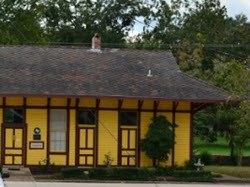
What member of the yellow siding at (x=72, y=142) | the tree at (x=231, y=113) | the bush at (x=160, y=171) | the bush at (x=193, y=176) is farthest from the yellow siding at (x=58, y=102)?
the tree at (x=231, y=113)

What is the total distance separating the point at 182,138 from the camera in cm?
3966

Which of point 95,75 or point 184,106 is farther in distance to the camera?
point 95,75

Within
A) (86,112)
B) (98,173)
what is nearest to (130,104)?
(86,112)

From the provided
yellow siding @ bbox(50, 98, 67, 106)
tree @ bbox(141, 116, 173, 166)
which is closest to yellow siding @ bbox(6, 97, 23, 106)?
yellow siding @ bbox(50, 98, 67, 106)

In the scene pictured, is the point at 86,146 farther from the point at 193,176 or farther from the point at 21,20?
the point at 21,20

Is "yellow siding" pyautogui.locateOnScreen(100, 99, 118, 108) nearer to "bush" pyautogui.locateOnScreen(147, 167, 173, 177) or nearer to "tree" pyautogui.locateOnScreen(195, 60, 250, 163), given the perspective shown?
"bush" pyautogui.locateOnScreen(147, 167, 173, 177)

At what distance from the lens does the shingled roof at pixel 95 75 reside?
38188 millimetres

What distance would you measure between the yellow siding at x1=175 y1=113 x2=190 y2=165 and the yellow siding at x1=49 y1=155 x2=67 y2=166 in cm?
544

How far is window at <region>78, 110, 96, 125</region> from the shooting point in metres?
38.7

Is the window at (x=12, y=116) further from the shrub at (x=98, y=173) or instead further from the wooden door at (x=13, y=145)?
the shrub at (x=98, y=173)

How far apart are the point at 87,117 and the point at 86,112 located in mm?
256

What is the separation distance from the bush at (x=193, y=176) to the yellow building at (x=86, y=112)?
8.85 ft

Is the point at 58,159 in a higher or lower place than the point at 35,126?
lower

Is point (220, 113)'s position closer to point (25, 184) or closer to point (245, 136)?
point (245, 136)
